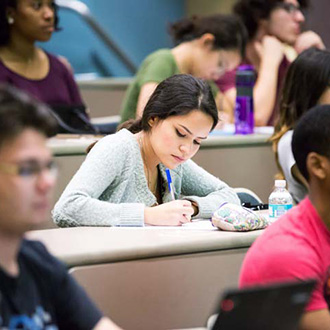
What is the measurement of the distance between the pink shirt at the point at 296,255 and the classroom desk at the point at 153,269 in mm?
383

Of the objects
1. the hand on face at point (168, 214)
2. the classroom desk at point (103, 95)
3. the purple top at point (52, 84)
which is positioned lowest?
the classroom desk at point (103, 95)

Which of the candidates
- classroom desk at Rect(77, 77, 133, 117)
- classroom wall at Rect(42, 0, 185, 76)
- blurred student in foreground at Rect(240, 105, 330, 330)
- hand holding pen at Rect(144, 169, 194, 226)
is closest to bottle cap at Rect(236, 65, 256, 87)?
hand holding pen at Rect(144, 169, 194, 226)

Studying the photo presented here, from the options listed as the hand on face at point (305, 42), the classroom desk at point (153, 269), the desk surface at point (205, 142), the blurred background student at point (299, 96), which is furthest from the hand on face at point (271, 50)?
the classroom desk at point (153, 269)

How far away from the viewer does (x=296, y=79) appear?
328cm

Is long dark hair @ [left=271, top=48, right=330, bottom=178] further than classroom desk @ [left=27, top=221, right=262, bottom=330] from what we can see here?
Yes

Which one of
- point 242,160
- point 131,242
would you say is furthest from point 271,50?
point 131,242

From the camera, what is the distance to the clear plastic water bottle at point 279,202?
8.81 feet

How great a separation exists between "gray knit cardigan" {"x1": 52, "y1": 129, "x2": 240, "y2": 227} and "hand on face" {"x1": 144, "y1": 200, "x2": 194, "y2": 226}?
0.03m

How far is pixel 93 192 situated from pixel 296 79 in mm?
1138

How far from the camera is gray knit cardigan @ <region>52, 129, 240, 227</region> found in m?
2.44

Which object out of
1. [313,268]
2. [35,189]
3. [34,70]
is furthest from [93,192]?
[34,70]

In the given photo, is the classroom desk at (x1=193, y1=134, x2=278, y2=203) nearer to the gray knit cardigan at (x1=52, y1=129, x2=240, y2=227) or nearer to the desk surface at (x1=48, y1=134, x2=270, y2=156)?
the desk surface at (x1=48, y1=134, x2=270, y2=156)

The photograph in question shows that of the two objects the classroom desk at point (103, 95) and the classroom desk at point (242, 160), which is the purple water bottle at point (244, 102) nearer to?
the classroom desk at point (242, 160)

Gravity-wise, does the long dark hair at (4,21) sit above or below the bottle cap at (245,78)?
above
